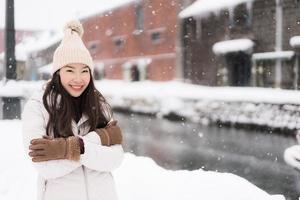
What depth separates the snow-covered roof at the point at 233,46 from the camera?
58.6ft

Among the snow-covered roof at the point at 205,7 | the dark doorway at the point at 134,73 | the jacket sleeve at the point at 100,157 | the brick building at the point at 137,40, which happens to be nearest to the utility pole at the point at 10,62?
the jacket sleeve at the point at 100,157

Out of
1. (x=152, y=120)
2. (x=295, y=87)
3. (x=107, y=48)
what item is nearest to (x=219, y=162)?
(x=295, y=87)

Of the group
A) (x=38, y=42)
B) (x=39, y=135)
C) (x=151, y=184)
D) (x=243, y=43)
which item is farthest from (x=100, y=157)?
(x=38, y=42)

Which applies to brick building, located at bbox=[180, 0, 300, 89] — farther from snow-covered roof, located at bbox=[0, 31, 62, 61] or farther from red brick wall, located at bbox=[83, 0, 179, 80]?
snow-covered roof, located at bbox=[0, 31, 62, 61]

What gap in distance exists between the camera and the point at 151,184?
5039mm

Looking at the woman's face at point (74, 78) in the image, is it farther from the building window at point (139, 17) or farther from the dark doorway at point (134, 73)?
the building window at point (139, 17)

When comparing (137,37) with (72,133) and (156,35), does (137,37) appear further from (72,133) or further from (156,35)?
(72,133)

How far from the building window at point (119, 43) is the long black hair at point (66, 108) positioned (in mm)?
24236

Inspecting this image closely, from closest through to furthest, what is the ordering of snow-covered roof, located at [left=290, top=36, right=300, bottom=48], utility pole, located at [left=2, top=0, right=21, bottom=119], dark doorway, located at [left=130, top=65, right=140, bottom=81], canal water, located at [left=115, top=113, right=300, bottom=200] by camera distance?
canal water, located at [left=115, top=113, right=300, bottom=200]
utility pole, located at [left=2, top=0, right=21, bottom=119]
snow-covered roof, located at [left=290, top=36, right=300, bottom=48]
dark doorway, located at [left=130, top=65, right=140, bottom=81]

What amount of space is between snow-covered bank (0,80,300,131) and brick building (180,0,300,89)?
3.17 ft

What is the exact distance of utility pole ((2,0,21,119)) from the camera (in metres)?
8.70

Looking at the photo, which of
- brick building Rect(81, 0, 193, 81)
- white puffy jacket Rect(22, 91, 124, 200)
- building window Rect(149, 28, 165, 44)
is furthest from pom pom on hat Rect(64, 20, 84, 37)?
building window Rect(149, 28, 165, 44)

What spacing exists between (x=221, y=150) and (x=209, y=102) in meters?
4.16

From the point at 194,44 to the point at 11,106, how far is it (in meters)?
13.0
